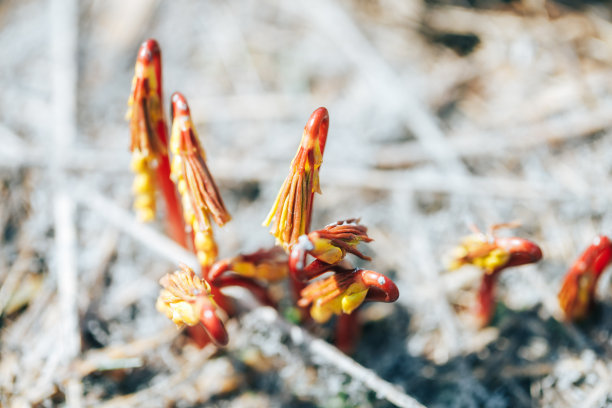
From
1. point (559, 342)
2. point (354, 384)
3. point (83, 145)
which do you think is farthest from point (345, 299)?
point (83, 145)

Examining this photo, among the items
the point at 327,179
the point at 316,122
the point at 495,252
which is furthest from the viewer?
the point at 327,179

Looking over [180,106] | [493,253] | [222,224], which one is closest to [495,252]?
[493,253]

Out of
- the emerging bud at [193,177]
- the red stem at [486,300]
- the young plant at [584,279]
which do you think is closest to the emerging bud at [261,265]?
the emerging bud at [193,177]

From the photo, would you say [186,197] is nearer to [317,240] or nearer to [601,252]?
[317,240]

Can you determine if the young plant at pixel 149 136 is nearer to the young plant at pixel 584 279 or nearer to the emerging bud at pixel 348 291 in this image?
the emerging bud at pixel 348 291

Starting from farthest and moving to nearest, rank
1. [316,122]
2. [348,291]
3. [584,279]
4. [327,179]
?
[327,179] < [584,279] < [348,291] < [316,122]

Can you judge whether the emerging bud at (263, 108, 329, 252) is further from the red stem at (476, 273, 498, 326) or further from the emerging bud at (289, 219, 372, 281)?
the red stem at (476, 273, 498, 326)
